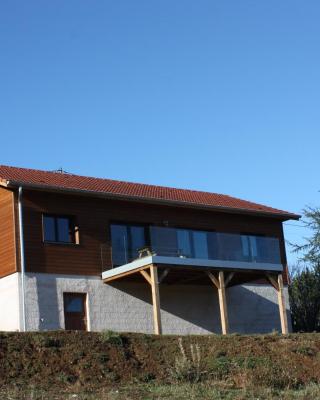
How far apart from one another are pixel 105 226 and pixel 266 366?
458 inches

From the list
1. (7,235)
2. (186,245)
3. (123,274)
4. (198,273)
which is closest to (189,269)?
(198,273)

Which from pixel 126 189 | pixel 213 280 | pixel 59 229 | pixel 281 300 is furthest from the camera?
pixel 126 189

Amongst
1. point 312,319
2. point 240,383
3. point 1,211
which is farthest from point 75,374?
point 312,319

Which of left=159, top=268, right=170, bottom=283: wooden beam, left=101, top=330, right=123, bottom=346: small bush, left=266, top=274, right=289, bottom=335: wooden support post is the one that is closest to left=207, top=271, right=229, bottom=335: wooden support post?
left=159, top=268, right=170, bottom=283: wooden beam

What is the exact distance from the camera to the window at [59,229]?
26.6 meters

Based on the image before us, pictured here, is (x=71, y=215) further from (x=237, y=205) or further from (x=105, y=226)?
(x=237, y=205)

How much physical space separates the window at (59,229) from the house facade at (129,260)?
0.13ft

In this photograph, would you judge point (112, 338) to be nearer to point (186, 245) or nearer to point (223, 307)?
point (223, 307)

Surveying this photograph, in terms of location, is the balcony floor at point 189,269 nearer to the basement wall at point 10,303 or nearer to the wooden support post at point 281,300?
the wooden support post at point 281,300

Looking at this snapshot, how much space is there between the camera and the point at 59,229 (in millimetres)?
26922

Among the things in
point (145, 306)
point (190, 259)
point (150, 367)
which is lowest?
point (150, 367)

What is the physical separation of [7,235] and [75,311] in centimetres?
355

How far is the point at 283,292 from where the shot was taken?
3091 centimetres

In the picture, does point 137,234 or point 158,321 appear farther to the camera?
point 137,234
